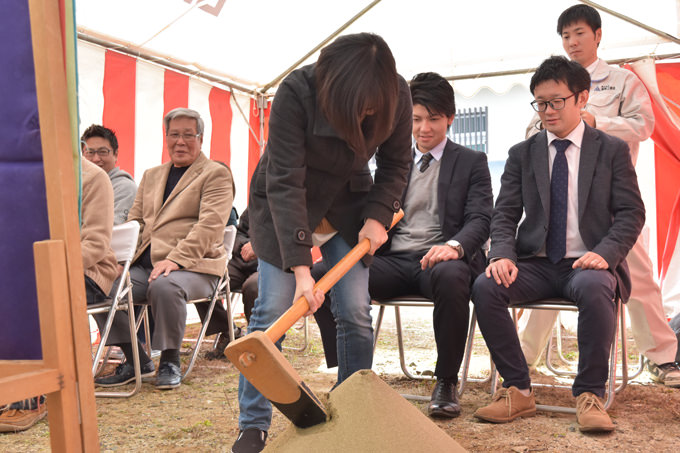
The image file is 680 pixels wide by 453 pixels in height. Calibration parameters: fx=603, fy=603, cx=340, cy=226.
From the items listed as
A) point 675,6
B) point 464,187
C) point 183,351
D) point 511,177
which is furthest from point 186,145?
point 675,6

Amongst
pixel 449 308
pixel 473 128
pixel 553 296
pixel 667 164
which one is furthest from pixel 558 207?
pixel 473 128

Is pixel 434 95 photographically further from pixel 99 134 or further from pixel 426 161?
pixel 99 134

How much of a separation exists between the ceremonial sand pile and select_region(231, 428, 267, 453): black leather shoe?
455 millimetres

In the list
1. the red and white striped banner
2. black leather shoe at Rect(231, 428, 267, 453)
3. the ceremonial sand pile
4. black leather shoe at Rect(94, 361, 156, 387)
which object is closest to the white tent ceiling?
the red and white striped banner

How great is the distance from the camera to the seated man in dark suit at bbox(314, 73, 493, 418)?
270 centimetres

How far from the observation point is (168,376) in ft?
10.5

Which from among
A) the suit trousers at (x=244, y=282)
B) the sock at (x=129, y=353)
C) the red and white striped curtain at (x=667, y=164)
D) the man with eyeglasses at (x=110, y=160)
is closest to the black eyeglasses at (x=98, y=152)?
the man with eyeglasses at (x=110, y=160)

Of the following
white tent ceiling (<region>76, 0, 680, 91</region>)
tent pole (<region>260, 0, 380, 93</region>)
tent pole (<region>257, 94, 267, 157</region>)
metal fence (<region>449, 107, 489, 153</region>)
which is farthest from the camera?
tent pole (<region>257, 94, 267, 157</region>)

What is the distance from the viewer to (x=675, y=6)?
4738mm

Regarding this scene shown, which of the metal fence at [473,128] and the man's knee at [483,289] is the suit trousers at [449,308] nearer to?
the man's knee at [483,289]

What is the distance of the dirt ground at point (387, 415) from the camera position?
2.23 metres

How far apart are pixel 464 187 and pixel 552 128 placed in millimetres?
512

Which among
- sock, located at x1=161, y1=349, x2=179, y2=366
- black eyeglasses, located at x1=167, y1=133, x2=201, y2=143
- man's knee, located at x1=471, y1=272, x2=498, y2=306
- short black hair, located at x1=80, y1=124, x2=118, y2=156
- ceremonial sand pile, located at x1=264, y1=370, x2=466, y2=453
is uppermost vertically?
short black hair, located at x1=80, y1=124, x2=118, y2=156

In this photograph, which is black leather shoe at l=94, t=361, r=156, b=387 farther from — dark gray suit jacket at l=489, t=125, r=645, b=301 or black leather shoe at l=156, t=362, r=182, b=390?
dark gray suit jacket at l=489, t=125, r=645, b=301
